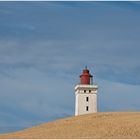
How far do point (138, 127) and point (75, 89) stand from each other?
30.8 meters

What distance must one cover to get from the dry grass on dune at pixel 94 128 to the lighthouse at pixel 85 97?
1080cm

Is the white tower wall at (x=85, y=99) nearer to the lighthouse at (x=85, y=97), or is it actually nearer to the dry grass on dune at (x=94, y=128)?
the lighthouse at (x=85, y=97)

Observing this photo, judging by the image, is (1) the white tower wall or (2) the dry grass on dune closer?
(2) the dry grass on dune

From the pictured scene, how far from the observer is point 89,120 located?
206 ft

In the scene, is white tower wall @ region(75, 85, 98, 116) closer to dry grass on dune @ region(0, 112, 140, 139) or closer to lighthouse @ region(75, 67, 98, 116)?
lighthouse @ region(75, 67, 98, 116)

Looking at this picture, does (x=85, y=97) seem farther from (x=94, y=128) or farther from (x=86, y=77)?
(x=94, y=128)

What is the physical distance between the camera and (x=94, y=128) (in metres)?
55.3

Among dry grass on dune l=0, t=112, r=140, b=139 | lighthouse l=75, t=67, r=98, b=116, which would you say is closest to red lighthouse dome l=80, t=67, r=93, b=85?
lighthouse l=75, t=67, r=98, b=116

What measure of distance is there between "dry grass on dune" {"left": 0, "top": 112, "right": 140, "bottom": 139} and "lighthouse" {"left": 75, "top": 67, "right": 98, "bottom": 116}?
10800 mm

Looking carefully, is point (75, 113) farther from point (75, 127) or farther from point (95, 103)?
point (75, 127)

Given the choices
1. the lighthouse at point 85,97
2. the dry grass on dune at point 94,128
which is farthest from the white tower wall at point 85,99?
the dry grass on dune at point 94,128

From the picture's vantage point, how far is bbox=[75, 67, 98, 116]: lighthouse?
7881 cm

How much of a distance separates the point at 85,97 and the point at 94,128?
2453 centimetres

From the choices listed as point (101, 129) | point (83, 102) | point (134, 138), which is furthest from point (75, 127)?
point (83, 102)
